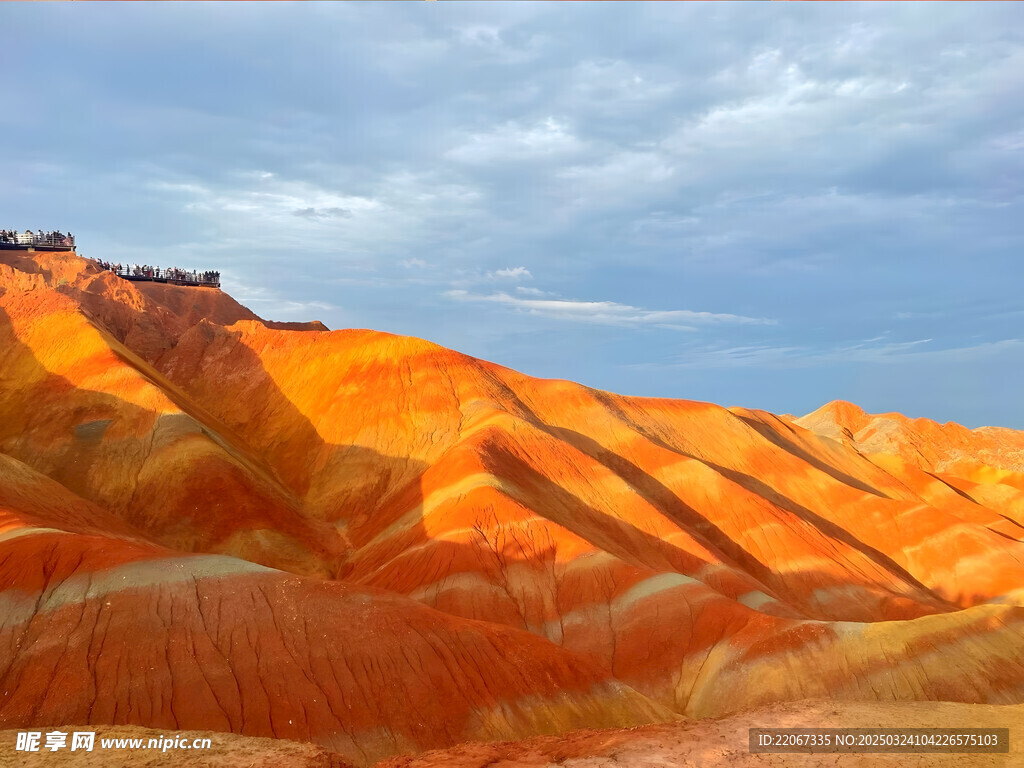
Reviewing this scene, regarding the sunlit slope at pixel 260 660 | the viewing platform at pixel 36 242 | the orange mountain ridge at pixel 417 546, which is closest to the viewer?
the sunlit slope at pixel 260 660

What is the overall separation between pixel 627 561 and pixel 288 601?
23.4 metres

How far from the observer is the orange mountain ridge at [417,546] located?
26047 mm

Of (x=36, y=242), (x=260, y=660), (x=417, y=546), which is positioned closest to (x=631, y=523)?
(x=417, y=546)

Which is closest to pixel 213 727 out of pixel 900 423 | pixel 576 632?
pixel 576 632

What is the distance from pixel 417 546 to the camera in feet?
154

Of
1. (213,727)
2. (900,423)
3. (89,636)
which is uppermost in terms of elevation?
(900,423)

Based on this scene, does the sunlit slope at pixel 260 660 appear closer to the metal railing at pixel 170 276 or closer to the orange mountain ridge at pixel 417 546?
the orange mountain ridge at pixel 417 546

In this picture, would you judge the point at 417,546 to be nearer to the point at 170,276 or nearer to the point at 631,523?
the point at 631,523

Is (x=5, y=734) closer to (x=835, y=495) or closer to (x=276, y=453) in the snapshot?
(x=276, y=453)

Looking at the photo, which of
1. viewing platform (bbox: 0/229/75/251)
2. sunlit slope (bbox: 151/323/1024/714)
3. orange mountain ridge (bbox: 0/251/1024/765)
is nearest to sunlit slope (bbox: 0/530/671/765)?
orange mountain ridge (bbox: 0/251/1024/765)

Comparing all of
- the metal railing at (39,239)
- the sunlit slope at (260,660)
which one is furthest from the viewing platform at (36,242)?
the sunlit slope at (260,660)

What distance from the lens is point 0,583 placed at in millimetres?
26688

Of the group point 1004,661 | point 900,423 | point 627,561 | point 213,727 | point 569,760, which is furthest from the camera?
point 900,423

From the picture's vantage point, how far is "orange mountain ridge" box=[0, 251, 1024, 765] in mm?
26047
